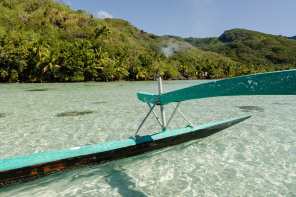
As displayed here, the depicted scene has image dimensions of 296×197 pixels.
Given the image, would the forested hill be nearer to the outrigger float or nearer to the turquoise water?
the turquoise water

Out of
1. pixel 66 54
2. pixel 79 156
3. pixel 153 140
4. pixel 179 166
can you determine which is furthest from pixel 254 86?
pixel 66 54

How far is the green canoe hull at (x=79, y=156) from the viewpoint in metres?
2.96

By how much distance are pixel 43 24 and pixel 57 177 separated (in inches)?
3619

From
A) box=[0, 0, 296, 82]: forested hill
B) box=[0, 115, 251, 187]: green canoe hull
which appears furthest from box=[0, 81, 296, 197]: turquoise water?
box=[0, 0, 296, 82]: forested hill

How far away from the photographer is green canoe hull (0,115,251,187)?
117 inches

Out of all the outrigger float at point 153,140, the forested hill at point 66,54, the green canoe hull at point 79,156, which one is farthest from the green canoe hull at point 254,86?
the forested hill at point 66,54

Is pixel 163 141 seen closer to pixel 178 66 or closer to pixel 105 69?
pixel 105 69

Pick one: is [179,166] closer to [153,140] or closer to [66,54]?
[153,140]

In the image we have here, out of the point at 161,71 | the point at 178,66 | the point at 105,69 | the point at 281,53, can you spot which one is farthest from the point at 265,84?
the point at 281,53

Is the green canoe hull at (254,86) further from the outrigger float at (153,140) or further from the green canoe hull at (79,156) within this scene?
the green canoe hull at (79,156)

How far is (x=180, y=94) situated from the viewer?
299cm

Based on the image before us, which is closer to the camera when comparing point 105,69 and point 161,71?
point 105,69

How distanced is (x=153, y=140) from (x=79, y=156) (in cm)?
154

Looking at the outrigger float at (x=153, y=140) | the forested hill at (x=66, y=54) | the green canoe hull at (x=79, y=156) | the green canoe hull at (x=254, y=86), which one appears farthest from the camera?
the forested hill at (x=66, y=54)
